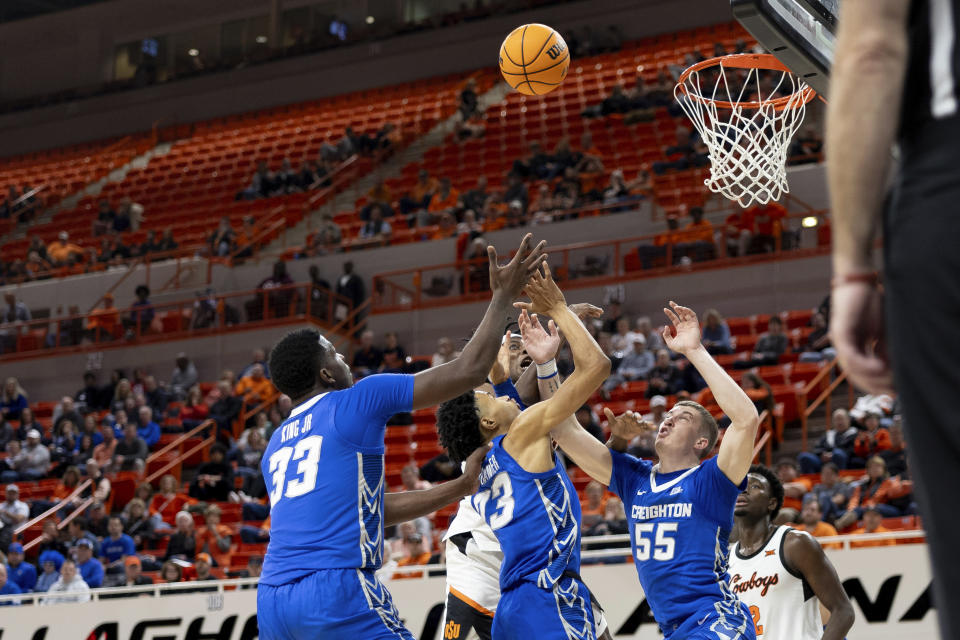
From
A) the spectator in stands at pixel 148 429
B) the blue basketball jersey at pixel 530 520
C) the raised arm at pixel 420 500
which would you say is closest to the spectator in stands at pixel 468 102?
the spectator in stands at pixel 148 429

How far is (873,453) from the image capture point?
1191cm

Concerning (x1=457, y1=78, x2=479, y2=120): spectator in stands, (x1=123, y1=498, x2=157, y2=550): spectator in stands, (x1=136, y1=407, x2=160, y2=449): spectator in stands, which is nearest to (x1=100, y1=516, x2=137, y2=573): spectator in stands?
(x1=123, y1=498, x2=157, y2=550): spectator in stands

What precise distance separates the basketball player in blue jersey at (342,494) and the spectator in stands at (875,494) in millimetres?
7278

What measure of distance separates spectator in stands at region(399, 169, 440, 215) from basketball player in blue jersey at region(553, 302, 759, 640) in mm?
17050

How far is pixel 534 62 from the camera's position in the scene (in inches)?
361

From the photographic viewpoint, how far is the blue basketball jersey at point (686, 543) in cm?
494

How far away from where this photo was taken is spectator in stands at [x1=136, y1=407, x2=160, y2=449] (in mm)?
17672

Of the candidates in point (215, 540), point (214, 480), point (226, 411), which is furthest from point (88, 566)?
point (226, 411)

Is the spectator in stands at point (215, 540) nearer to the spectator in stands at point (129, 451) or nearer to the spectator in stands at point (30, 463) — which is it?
the spectator in stands at point (129, 451)

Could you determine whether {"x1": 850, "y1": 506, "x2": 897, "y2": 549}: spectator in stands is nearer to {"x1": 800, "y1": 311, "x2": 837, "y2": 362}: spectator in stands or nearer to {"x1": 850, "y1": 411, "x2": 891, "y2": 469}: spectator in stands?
{"x1": 850, "y1": 411, "x2": 891, "y2": 469}: spectator in stands

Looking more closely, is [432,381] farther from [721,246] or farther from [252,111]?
[252,111]

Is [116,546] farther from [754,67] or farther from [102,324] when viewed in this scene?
[754,67]

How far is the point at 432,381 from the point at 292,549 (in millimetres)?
783

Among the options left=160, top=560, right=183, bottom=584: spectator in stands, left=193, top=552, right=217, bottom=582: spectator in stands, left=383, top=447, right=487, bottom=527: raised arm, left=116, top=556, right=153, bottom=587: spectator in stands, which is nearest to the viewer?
left=383, top=447, right=487, bottom=527: raised arm
